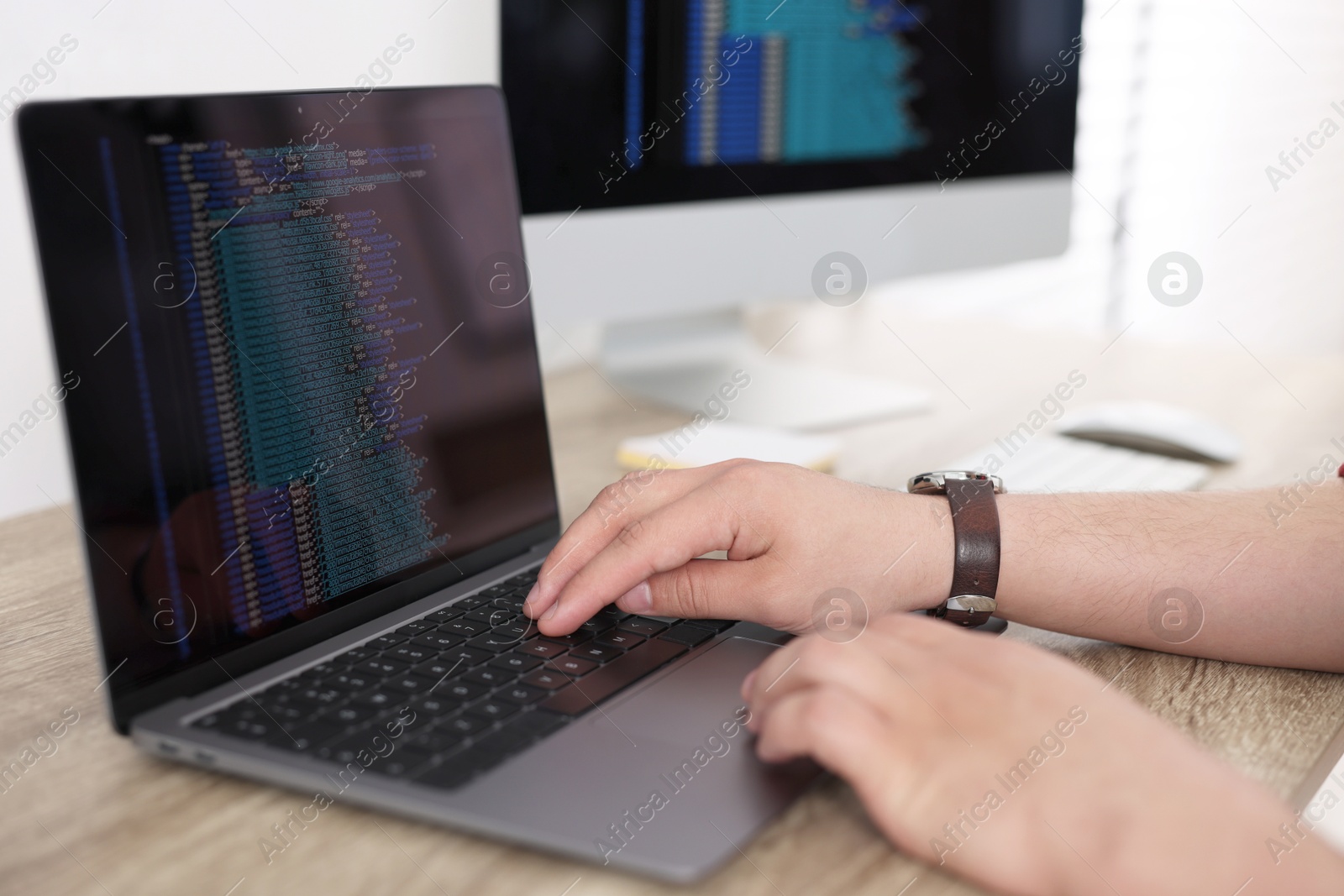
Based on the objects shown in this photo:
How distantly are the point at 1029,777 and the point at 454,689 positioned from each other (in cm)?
27

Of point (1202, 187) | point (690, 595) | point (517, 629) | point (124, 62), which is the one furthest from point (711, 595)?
point (1202, 187)

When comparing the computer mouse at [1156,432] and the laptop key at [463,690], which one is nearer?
the laptop key at [463,690]

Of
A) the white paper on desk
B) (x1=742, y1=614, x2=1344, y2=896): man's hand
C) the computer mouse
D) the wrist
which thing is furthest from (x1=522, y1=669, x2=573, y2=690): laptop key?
the computer mouse

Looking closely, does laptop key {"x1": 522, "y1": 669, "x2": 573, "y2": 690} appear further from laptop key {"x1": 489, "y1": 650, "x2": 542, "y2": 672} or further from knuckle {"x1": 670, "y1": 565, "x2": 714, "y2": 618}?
knuckle {"x1": 670, "y1": 565, "x2": 714, "y2": 618}

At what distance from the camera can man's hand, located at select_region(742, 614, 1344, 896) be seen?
1.40 feet

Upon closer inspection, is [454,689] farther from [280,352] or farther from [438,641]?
[280,352]

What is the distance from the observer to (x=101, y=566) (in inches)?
20.2

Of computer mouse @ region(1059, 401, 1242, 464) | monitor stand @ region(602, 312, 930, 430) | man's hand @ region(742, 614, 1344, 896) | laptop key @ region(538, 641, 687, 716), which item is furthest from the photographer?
monitor stand @ region(602, 312, 930, 430)

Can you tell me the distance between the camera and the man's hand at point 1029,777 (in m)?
0.43

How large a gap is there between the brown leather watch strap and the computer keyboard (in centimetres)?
23

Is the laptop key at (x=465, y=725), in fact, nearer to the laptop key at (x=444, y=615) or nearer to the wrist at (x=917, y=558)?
the laptop key at (x=444, y=615)

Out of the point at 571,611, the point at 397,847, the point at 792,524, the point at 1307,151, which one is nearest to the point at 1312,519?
the point at 792,524

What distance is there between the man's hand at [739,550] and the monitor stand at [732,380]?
445mm

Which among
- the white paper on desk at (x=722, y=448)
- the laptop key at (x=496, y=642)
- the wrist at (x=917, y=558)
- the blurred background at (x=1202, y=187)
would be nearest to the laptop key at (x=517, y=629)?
the laptop key at (x=496, y=642)
